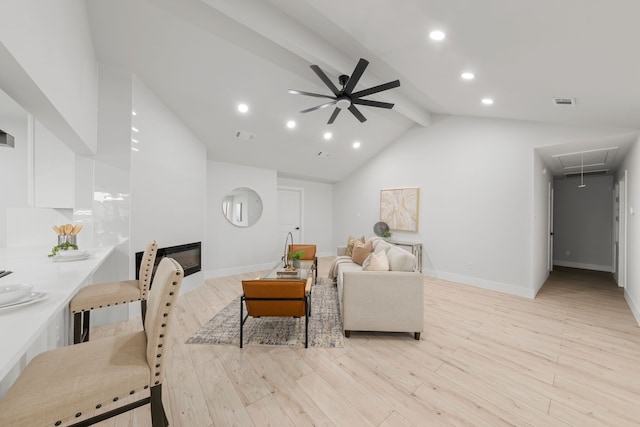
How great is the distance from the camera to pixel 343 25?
244 centimetres

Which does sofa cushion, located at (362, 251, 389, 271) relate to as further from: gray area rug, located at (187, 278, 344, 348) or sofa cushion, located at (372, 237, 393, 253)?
sofa cushion, located at (372, 237, 393, 253)

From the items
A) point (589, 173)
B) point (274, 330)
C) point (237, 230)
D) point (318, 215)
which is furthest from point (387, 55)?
point (589, 173)

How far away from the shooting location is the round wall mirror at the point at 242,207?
17.9ft

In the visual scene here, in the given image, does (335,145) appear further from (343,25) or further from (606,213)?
(606,213)

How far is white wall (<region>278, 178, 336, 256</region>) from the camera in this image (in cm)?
727

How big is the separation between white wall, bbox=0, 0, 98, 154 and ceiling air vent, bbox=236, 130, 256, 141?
210 cm

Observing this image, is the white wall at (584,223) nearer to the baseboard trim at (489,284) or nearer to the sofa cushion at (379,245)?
the baseboard trim at (489,284)

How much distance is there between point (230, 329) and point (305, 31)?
345 centimetres

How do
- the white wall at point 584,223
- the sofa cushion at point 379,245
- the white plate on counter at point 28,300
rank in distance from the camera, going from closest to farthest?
the white plate on counter at point 28,300 → the sofa cushion at point 379,245 → the white wall at point 584,223

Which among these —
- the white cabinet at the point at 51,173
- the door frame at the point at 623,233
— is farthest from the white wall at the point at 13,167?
the door frame at the point at 623,233

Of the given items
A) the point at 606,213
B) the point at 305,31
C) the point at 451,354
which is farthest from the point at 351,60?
the point at 606,213

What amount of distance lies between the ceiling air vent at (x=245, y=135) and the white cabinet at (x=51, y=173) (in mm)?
2288

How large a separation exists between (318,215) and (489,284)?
4.53m

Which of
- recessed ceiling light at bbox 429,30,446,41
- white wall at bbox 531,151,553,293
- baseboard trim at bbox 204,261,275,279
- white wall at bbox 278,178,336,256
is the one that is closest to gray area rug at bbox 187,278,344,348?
baseboard trim at bbox 204,261,275,279
